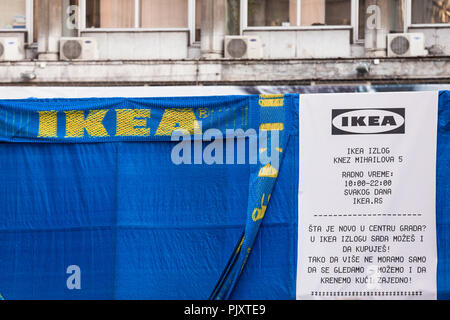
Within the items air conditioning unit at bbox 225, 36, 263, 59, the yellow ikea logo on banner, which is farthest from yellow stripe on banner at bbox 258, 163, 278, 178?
air conditioning unit at bbox 225, 36, 263, 59

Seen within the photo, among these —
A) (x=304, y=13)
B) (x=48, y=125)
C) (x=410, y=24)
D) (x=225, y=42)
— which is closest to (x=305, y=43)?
(x=304, y=13)

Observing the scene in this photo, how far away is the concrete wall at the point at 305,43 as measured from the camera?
16.0 meters

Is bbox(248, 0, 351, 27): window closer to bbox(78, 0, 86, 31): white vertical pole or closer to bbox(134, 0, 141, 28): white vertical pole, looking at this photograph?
bbox(134, 0, 141, 28): white vertical pole

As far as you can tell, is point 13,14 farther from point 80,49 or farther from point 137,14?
point 137,14

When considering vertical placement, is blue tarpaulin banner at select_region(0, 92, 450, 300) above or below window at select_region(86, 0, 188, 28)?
below

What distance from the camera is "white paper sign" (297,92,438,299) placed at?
22.0ft

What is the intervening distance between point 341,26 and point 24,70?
6.86 meters

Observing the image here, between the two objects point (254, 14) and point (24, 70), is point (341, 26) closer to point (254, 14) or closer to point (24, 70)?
point (254, 14)

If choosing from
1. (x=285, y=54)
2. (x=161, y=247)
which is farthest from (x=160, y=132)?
(x=285, y=54)

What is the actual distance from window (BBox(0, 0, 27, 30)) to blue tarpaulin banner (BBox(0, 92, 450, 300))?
10.3 m

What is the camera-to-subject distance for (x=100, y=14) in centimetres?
1677

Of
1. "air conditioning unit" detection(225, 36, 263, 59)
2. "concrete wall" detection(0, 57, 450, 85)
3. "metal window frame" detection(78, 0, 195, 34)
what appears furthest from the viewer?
"metal window frame" detection(78, 0, 195, 34)

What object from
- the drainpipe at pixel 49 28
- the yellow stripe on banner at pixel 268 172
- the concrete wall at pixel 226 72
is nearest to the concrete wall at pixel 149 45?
the concrete wall at pixel 226 72

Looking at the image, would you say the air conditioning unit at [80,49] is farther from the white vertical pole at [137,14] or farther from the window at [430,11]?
the window at [430,11]
